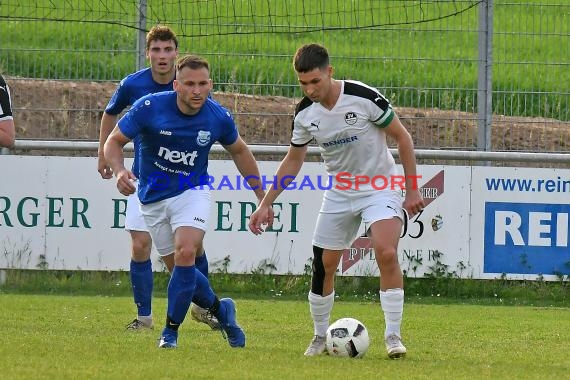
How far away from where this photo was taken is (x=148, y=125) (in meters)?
8.49

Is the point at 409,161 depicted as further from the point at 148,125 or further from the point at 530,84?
the point at 530,84

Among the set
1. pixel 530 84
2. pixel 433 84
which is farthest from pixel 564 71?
pixel 433 84

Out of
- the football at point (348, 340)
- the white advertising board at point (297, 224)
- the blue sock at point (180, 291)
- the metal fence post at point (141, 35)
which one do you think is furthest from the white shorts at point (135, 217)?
the metal fence post at point (141, 35)

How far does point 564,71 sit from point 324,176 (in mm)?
3254

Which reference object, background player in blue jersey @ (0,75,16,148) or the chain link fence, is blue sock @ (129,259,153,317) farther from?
the chain link fence

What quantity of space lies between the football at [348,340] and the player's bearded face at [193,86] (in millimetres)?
1709

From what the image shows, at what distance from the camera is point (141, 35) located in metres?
14.7

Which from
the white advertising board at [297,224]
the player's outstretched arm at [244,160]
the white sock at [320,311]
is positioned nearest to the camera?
the white sock at [320,311]

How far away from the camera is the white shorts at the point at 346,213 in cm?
836

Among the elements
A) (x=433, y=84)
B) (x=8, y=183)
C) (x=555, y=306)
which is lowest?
(x=555, y=306)

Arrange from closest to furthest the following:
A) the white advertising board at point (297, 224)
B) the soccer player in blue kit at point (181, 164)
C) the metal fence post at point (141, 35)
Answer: the soccer player in blue kit at point (181, 164) < the white advertising board at point (297, 224) < the metal fence post at point (141, 35)

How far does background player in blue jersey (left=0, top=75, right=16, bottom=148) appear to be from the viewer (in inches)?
358

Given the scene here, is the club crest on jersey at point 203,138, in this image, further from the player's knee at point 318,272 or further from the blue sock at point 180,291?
the player's knee at point 318,272

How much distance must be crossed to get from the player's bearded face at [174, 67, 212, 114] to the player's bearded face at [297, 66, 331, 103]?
642mm
